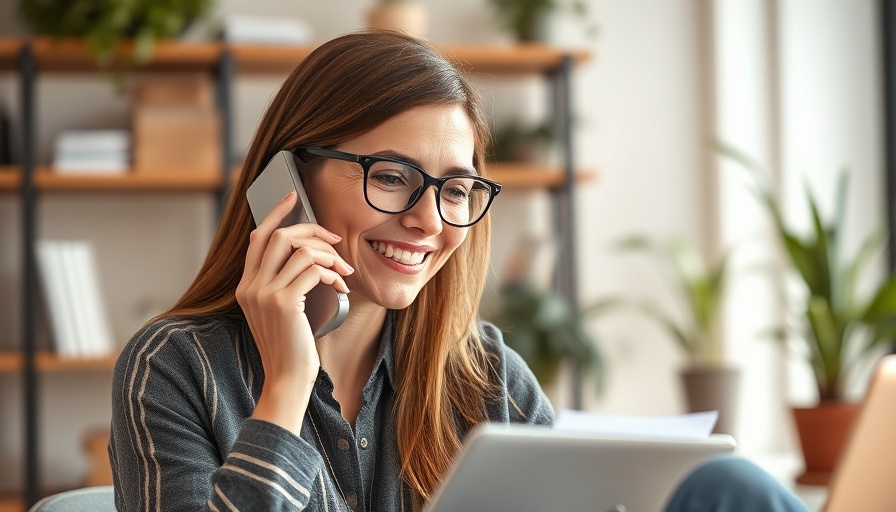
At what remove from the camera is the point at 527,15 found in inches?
145

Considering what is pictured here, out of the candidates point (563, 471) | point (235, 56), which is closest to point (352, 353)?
point (563, 471)

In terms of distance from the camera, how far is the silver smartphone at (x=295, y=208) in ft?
4.60

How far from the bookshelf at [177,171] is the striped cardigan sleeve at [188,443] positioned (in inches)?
80.7

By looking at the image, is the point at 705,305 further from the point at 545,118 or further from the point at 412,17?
the point at 412,17

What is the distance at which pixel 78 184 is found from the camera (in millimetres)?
3361

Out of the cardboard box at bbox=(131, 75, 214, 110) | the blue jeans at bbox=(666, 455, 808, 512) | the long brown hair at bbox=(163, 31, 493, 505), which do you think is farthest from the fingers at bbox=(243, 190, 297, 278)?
the cardboard box at bbox=(131, 75, 214, 110)

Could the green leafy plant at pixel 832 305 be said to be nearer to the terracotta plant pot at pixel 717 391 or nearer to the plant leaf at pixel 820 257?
the plant leaf at pixel 820 257

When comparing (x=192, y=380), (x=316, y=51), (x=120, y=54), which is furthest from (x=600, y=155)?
(x=192, y=380)

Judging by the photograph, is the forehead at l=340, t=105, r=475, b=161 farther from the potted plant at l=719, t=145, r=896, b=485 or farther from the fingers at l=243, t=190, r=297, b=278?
the potted plant at l=719, t=145, r=896, b=485

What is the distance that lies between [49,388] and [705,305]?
2.11 metres

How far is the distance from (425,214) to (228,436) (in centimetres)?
36

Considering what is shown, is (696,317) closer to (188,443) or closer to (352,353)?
(352,353)

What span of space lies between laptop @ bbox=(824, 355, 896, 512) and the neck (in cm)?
64

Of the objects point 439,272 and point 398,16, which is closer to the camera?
point 439,272
